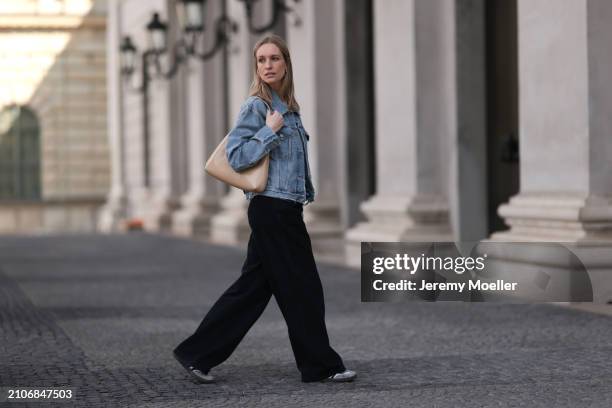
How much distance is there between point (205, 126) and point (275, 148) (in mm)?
16316

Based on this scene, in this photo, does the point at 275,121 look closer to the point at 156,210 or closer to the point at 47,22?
the point at 156,210

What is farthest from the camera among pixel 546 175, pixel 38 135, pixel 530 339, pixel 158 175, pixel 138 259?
pixel 38 135

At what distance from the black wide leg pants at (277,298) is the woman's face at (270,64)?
1.85 ft

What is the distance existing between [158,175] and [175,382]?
20.6m

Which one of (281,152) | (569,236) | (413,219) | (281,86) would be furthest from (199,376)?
(413,219)

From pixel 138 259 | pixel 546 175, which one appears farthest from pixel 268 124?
pixel 138 259

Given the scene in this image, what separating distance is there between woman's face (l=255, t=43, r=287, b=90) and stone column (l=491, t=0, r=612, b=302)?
377 centimetres

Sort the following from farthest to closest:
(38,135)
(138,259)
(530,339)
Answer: (38,135)
(138,259)
(530,339)

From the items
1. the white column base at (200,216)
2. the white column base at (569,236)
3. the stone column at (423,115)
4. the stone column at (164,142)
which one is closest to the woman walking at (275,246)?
the white column base at (569,236)

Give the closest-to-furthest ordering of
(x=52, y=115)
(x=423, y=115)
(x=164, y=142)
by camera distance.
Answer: (x=423, y=115) < (x=164, y=142) < (x=52, y=115)

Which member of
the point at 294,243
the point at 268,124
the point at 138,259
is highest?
the point at 268,124

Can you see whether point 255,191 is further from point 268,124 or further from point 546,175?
point 546,175

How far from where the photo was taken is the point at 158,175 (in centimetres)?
2630

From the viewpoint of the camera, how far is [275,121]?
5.65 m
